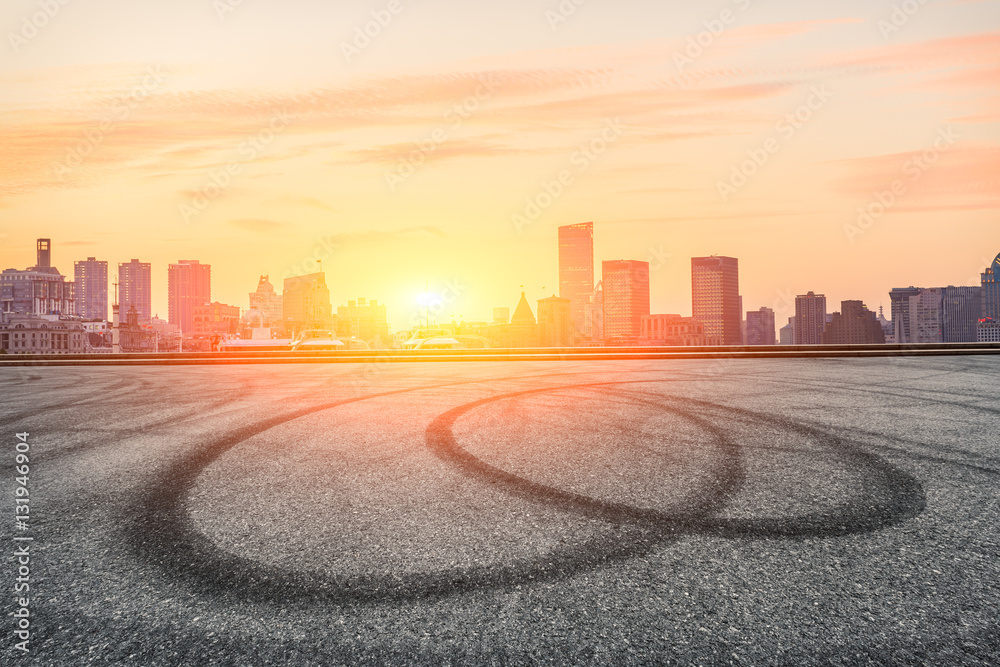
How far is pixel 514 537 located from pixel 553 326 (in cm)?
17659

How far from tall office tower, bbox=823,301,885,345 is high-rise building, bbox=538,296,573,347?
85256 millimetres

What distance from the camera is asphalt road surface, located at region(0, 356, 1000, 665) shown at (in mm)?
2945

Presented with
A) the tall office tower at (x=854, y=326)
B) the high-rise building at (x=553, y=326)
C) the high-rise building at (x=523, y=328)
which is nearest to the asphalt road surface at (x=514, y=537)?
the high-rise building at (x=523, y=328)

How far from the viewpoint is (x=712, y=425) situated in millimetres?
7930

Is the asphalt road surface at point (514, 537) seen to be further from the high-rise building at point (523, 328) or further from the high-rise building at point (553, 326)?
the high-rise building at point (553, 326)

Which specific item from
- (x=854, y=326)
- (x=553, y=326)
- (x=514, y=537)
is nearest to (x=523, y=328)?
(x=553, y=326)

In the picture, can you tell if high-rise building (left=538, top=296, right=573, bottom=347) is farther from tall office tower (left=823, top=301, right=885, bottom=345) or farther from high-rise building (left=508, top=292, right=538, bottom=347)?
tall office tower (left=823, top=301, right=885, bottom=345)

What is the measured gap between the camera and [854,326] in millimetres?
174500

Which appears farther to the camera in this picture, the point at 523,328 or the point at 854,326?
the point at 854,326

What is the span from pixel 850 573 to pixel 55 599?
5055 mm

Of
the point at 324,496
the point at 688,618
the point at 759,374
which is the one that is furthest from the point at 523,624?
the point at 759,374

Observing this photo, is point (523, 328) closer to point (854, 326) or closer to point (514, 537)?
point (854, 326)

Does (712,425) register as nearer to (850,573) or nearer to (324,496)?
(850,573)

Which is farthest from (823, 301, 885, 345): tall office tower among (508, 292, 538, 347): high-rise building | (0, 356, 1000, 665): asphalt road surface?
(0, 356, 1000, 665): asphalt road surface
